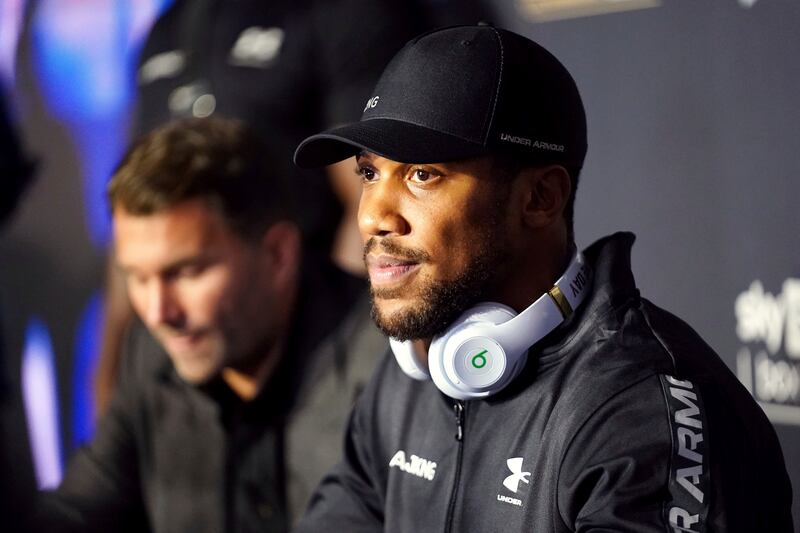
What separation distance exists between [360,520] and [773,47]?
40.5 inches

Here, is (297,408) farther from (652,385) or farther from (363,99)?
(652,385)

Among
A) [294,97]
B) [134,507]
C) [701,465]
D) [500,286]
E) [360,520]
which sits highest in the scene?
[294,97]

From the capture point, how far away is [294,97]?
253 cm

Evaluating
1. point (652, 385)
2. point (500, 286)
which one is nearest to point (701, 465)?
point (652, 385)

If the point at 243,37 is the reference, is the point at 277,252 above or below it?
below

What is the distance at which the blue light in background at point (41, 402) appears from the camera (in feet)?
11.1

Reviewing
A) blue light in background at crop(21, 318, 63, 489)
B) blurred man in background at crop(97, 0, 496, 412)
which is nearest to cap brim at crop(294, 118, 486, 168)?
blurred man in background at crop(97, 0, 496, 412)

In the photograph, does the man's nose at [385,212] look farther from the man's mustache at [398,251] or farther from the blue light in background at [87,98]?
the blue light in background at [87,98]

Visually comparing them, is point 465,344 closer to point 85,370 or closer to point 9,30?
point 85,370

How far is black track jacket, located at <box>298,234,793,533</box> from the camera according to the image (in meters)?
1.09

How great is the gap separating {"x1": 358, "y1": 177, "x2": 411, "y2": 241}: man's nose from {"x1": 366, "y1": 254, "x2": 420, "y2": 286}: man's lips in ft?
0.09

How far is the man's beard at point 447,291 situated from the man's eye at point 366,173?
95 mm

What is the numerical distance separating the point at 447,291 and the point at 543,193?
0.16 metres

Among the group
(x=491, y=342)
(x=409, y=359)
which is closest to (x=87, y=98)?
(x=409, y=359)
